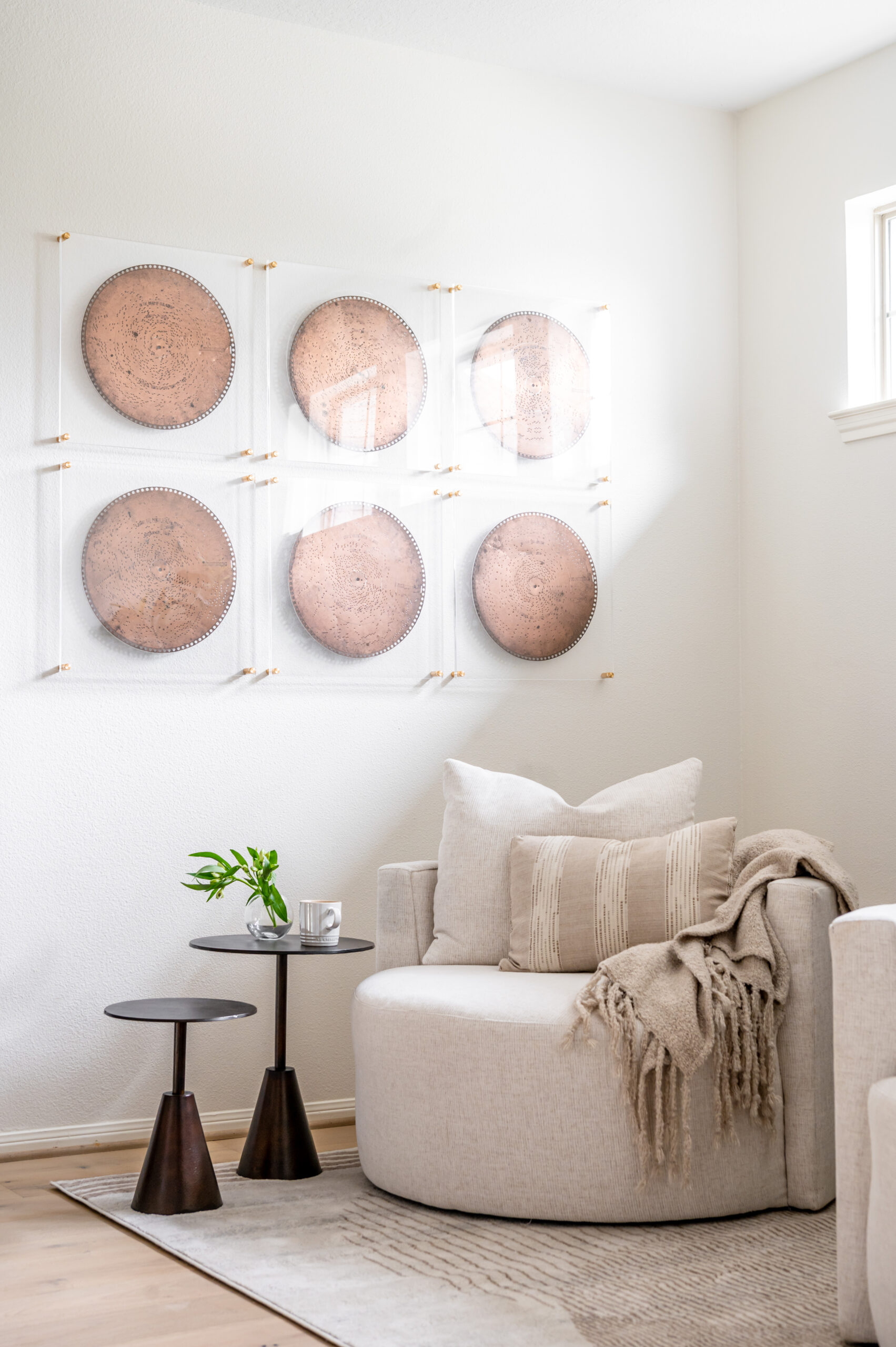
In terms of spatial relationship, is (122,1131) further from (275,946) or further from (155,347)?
(155,347)

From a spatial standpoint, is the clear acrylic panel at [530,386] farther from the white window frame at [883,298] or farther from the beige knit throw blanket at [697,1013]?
the beige knit throw blanket at [697,1013]

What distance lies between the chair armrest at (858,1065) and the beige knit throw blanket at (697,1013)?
432 mm

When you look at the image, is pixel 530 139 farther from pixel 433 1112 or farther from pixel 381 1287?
pixel 381 1287

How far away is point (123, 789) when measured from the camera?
10.4 ft

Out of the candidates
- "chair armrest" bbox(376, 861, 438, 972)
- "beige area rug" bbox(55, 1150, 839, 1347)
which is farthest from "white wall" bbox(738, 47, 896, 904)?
"beige area rug" bbox(55, 1150, 839, 1347)

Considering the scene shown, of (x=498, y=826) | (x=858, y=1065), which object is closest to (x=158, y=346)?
(x=498, y=826)

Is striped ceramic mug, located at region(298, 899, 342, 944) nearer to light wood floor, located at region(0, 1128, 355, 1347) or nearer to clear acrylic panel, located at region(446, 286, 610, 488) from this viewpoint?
light wood floor, located at region(0, 1128, 355, 1347)

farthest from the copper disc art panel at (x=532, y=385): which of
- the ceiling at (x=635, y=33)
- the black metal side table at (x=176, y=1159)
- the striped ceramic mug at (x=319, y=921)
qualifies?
the black metal side table at (x=176, y=1159)

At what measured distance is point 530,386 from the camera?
3703 millimetres

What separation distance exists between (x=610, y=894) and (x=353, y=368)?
1478 millimetres

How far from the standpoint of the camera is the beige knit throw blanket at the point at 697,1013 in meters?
2.46

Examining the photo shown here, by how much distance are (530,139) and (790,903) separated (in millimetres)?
2208

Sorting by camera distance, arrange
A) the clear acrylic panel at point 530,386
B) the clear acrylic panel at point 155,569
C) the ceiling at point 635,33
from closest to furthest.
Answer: the clear acrylic panel at point 155,569 → the ceiling at point 635,33 → the clear acrylic panel at point 530,386

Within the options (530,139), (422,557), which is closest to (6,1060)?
(422,557)
